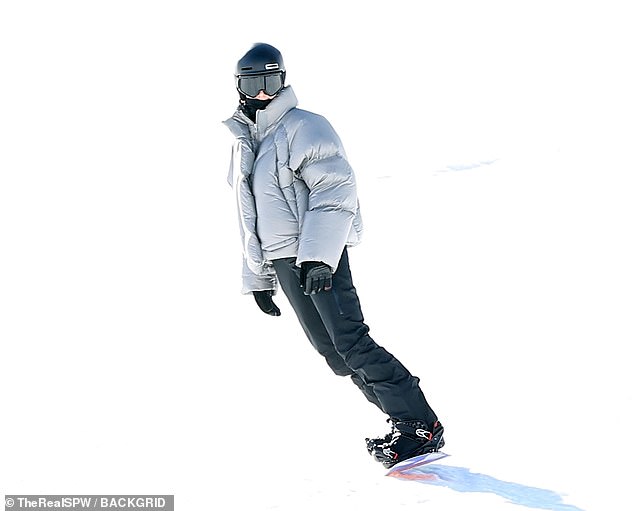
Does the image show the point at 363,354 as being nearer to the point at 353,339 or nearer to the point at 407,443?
the point at 353,339

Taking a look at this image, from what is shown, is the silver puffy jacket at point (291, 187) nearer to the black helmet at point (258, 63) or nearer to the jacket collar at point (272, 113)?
the jacket collar at point (272, 113)

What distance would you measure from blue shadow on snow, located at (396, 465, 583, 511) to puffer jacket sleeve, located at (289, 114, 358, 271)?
0.88m

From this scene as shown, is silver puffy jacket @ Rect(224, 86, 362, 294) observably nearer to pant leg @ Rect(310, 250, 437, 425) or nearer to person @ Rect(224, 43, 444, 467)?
person @ Rect(224, 43, 444, 467)

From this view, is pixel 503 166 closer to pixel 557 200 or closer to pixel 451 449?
pixel 557 200

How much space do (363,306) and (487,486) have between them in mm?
3743

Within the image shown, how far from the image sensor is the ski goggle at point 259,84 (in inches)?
147

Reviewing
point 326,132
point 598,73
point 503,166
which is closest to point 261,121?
point 326,132

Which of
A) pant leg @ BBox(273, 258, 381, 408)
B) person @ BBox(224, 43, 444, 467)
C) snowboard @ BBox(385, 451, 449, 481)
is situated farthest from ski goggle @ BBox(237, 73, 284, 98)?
snowboard @ BBox(385, 451, 449, 481)

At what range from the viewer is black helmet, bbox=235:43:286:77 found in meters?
3.72

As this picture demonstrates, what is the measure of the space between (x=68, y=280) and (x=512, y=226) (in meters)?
4.14

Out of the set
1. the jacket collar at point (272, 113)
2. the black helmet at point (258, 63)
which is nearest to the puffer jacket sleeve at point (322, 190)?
the jacket collar at point (272, 113)

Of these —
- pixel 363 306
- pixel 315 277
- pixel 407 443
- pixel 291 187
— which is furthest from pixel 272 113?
pixel 363 306

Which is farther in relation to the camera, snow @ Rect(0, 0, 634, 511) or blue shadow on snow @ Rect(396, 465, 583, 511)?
snow @ Rect(0, 0, 634, 511)

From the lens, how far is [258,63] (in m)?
3.72
